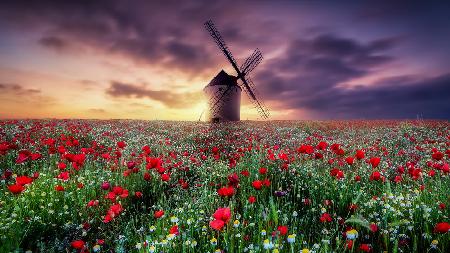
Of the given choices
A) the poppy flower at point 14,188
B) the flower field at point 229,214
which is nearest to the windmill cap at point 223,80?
the flower field at point 229,214

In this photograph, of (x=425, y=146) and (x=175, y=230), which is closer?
(x=175, y=230)

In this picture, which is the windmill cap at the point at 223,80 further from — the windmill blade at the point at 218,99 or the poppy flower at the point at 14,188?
the poppy flower at the point at 14,188

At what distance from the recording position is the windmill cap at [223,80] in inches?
1685

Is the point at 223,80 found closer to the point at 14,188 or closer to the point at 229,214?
the point at 14,188

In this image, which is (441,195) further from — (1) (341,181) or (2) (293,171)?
(2) (293,171)

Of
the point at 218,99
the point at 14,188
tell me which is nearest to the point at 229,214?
the point at 14,188

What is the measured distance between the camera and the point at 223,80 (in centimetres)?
4288

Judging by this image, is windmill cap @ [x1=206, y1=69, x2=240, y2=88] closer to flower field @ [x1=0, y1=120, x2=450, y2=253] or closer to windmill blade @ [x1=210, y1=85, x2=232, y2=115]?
windmill blade @ [x1=210, y1=85, x2=232, y2=115]

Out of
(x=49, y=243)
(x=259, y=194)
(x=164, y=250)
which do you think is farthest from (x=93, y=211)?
(x=259, y=194)

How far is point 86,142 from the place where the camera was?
Answer: 15.3m

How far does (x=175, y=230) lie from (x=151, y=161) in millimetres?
2496

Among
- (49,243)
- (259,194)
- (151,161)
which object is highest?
→ (151,161)

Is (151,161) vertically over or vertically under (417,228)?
over

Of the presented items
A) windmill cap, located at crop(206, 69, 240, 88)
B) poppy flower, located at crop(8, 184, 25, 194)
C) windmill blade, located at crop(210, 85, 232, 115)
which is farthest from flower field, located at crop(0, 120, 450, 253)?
windmill cap, located at crop(206, 69, 240, 88)
